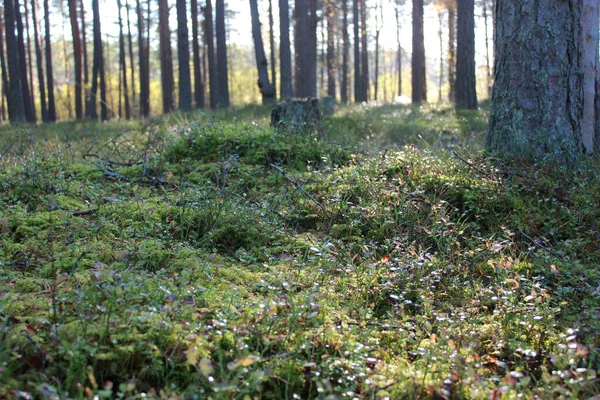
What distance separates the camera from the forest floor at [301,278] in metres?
2.40

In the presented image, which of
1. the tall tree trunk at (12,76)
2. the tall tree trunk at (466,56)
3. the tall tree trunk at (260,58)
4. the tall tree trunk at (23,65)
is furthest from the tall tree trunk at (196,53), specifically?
the tall tree trunk at (466,56)

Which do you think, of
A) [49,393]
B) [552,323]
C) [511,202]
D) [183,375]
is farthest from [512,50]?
[49,393]

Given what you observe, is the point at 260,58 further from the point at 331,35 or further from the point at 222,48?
the point at 331,35

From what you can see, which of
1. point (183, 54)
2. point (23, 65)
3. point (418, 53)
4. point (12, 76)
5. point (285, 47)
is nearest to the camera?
point (12, 76)

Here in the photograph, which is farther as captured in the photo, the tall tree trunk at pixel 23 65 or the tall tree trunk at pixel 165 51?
the tall tree trunk at pixel 165 51

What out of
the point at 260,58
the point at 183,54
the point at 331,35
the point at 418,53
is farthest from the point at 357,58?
the point at 183,54

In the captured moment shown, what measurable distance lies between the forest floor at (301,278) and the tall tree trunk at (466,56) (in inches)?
414

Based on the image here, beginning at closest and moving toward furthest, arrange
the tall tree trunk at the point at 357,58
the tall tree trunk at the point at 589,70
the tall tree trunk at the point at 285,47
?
the tall tree trunk at the point at 589,70 → the tall tree trunk at the point at 285,47 → the tall tree trunk at the point at 357,58

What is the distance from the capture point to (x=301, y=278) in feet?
Result: 11.6

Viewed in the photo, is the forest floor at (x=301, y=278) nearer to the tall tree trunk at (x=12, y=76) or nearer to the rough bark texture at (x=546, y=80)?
the rough bark texture at (x=546, y=80)

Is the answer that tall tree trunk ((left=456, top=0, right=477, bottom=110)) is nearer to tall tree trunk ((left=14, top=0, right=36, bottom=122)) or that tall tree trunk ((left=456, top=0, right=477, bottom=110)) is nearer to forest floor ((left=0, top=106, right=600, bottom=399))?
forest floor ((left=0, top=106, right=600, bottom=399))

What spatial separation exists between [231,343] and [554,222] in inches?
127

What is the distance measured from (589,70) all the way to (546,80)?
0.77m

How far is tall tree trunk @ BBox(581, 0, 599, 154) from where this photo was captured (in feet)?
19.7
